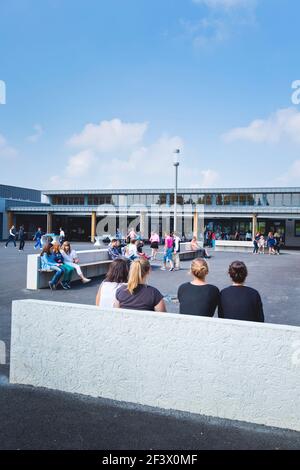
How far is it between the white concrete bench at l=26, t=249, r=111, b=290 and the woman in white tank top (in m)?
5.39

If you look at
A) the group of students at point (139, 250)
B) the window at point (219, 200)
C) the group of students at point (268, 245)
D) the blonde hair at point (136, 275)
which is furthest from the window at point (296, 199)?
the blonde hair at point (136, 275)

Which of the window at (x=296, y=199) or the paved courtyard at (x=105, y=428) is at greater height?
the window at (x=296, y=199)

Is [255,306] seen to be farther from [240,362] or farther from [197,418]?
[197,418]

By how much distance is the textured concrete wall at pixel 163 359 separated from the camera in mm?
3240

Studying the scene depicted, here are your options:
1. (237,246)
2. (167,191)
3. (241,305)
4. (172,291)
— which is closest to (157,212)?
(167,191)

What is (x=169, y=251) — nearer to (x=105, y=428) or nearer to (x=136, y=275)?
(x=136, y=275)

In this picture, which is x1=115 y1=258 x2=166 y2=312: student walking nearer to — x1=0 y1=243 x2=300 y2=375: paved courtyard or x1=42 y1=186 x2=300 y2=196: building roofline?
x1=0 y1=243 x2=300 y2=375: paved courtyard

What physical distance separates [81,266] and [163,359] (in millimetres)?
8603

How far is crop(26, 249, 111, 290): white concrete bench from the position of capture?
32.2 ft

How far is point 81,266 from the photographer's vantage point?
38.9 ft

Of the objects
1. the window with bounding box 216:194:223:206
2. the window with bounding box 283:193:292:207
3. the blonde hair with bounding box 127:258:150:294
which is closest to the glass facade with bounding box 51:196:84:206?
the window with bounding box 216:194:223:206

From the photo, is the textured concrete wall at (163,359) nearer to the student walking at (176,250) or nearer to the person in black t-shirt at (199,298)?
the person in black t-shirt at (199,298)

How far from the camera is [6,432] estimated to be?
305 cm

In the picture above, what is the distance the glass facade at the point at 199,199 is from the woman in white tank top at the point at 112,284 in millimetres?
41146
